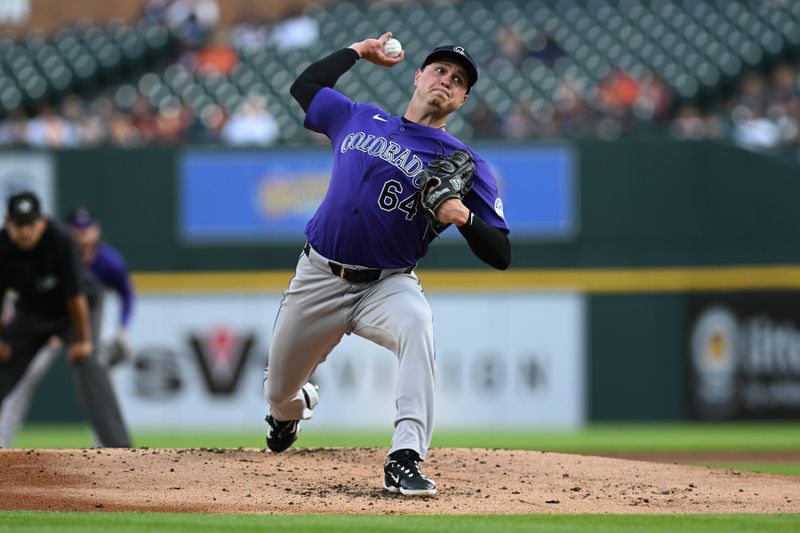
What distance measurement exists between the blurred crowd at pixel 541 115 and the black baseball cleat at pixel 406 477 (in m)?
9.26

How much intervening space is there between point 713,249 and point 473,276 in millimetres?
2631

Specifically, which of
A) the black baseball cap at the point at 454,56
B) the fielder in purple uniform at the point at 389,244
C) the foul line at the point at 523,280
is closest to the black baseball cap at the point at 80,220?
the fielder in purple uniform at the point at 389,244

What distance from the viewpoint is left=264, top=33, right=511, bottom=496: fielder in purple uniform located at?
17.1 feet

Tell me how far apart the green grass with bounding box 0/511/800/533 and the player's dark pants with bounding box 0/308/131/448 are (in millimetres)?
2919

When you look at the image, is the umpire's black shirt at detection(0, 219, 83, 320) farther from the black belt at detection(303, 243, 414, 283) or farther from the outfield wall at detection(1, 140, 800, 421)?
the outfield wall at detection(1, 140, 800, 421)

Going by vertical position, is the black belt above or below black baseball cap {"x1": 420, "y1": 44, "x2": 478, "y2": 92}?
below

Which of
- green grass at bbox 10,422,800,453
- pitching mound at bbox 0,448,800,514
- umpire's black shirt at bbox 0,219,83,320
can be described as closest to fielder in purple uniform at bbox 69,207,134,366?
umpire's black shirt at bbox 0,219,83,320

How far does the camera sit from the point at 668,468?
6281 mm

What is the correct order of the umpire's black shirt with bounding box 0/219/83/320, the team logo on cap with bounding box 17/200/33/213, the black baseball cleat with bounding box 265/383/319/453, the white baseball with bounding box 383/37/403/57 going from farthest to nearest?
the umpire's black shirt with bounding box 0/219/83/320
the team logo on cap with bounding box 17/200/33/213
the black baseball cleat with bounding box 265/383/319/453
the white baseball with bounding box 383/37/403/57

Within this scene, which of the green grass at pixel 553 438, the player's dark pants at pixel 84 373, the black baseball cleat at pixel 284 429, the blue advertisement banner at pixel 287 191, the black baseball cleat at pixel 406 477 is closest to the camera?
the black baseball cleat at pixel 406 477

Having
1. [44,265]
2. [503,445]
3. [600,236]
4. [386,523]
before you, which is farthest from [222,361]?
[386,523]

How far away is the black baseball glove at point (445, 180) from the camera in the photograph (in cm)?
499

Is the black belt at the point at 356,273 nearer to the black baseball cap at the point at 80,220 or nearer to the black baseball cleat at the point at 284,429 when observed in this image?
the black baseball cleat at the point at 284,429

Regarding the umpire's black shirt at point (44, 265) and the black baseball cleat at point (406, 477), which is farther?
the umpire's black shirt at point (44, 265)
